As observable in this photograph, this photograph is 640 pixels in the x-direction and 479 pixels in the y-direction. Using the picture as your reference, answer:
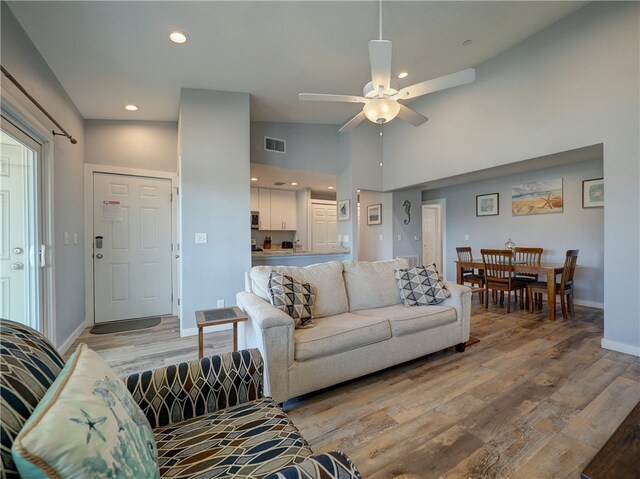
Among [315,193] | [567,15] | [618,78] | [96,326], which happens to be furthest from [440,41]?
[96,326]

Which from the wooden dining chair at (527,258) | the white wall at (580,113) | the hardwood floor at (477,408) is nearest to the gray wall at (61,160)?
the hardwood floor at (477,408)

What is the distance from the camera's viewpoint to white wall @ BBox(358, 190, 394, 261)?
554 centimetres

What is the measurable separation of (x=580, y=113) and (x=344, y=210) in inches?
124

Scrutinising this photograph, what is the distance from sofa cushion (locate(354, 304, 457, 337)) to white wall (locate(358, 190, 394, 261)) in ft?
9.63

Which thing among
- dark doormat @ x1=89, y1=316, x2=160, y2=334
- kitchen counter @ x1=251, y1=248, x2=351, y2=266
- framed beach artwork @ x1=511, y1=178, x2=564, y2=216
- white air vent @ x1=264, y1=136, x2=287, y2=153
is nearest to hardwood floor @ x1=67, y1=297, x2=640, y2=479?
dark doormat @ x1=89, y1=316, x2=160, y2=334

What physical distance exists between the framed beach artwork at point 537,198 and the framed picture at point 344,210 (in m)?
3.01

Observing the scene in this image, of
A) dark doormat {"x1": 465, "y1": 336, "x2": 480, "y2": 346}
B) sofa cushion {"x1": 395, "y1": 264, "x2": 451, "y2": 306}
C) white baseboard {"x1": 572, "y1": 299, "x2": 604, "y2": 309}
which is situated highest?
sofa cushion {"x1": 395, "y1": 264, "x2": 451, "y2": 306}

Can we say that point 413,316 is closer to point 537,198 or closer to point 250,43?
point 250,43

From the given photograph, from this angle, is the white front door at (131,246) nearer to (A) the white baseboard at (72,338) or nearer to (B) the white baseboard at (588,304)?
(A) the white baseboard at (72,338)

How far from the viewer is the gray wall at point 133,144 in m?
3.76

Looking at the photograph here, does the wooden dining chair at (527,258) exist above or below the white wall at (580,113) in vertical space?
below

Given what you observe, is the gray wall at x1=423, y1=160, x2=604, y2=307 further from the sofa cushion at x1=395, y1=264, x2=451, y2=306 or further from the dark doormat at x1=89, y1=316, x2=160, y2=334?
the dark doormat at x1=89, y1=316, x2=160, y2=334

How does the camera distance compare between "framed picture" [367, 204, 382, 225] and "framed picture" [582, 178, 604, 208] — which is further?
"framed picture" [367, 204, 382, 225]

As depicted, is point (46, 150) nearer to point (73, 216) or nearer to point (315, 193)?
point (73, 216)
